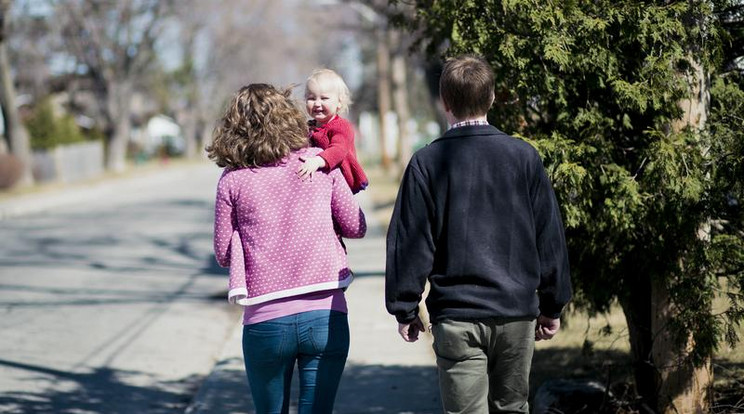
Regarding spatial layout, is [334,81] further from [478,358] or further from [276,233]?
[478,358]

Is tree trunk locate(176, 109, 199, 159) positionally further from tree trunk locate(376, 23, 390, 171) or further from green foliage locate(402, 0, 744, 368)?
green foliage locate(402, 0, 744, 368)

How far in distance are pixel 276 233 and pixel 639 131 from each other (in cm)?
202

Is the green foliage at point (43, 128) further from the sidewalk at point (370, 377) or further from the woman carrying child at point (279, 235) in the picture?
the woman carrying child at point (279, 235)

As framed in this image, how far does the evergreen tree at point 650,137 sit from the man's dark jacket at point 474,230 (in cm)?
103

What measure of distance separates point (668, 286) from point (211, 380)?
3.38 meters

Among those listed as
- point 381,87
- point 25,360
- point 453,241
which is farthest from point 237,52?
point 453,241

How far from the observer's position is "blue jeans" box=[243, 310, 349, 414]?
336 cm

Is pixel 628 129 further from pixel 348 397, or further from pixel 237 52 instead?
pixel 237 52

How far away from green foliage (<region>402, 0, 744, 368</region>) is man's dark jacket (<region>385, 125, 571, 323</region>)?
1.05 meters

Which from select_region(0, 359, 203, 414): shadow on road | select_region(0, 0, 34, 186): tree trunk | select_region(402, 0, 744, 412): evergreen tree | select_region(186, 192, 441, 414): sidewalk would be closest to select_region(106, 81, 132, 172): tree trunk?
select_region(0, 0, 34, 186): tree trunk

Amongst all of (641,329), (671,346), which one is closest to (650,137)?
(671,346)

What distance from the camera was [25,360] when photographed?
7383mm

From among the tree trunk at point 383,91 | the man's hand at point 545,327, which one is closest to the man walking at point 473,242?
the man's hand at point 545,327

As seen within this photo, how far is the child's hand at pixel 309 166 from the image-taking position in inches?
132
